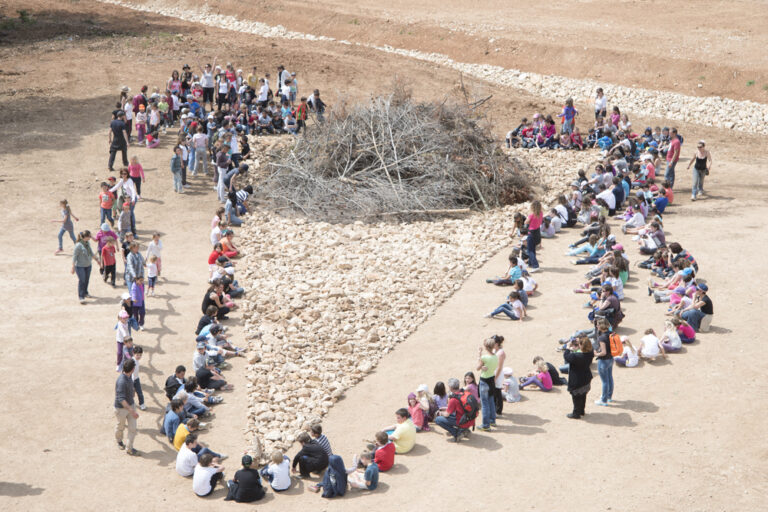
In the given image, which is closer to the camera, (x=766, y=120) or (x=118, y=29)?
(x=766, y=120)

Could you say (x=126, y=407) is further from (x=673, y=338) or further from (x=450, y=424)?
(x=673, y=338)

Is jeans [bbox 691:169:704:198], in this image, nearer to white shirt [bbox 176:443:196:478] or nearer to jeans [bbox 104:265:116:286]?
jeans [bbox 104:265:116:286]

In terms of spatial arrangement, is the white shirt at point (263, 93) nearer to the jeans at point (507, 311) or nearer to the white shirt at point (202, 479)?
the jeans at point (507, 311)

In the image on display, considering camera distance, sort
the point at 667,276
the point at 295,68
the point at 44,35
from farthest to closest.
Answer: the point at 44,35
the point at 295,68
the point at 667,276

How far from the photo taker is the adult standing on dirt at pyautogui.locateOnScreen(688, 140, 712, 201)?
2169cm

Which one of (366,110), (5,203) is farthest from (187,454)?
(366,110)

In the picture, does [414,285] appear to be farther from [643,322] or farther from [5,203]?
[5,203]

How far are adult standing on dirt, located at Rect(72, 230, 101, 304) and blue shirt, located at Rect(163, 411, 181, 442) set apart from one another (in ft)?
16.8

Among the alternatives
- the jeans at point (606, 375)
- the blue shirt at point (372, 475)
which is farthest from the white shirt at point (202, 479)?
the jeans at point (606, 375)

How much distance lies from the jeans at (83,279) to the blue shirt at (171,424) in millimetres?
5221

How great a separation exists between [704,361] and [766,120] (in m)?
20.2

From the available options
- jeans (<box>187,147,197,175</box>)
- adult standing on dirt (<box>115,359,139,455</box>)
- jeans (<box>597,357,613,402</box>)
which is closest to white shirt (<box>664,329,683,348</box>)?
A: jeans (<box>597,357,613,402</box>)

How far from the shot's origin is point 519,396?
12.9 meters

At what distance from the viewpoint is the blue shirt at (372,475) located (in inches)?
428
